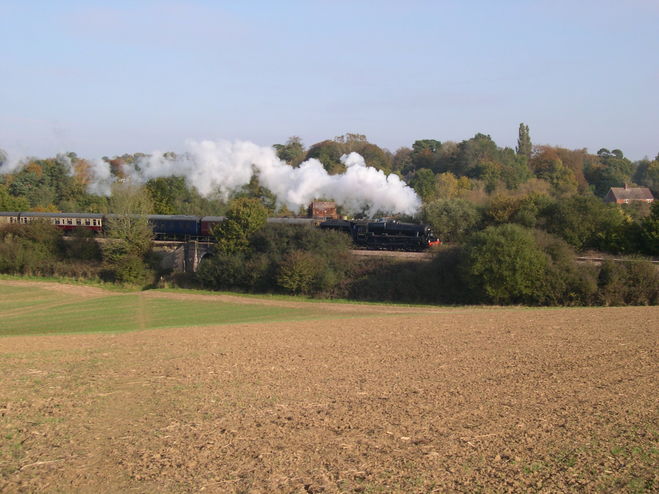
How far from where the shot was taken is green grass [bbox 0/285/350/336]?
3067 cm

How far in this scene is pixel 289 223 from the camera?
51156 millimetres

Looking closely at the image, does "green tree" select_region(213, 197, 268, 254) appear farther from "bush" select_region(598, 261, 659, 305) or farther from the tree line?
"bush" select_region(598, 261, 659, 305)

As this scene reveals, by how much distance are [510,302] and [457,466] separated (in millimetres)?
32718

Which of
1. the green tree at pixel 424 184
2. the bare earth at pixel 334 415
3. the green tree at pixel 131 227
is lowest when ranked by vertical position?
the bare earth at pixel 334 415

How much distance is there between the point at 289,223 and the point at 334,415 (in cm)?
3909

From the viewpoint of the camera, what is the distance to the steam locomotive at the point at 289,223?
158 feet

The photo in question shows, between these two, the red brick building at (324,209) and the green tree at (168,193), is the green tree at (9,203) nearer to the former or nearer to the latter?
the green tree at (168,193)

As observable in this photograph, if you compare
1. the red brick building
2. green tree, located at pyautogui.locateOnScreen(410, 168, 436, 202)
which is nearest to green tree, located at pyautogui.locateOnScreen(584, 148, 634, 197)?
green tree, located at pyautogui.locateOnScreen(410, 168, 436, 202)

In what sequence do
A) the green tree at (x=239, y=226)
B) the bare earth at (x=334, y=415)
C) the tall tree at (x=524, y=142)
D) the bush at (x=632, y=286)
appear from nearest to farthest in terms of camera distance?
the bare earth at (x=334, y=415) → the bush at (x=632, y=286) → the green tree at (x=239, y=226) → the tall tree at (x=524, y=142)

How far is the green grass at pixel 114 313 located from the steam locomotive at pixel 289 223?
10935 millimetres

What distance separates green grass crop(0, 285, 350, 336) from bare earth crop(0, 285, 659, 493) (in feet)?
27.2

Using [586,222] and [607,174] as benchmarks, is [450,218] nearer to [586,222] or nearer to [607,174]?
[586,222]

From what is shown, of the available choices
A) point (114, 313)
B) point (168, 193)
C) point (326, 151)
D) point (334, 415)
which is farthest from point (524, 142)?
point (334, 415)

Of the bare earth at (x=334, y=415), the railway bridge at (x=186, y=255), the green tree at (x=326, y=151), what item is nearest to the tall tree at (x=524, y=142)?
the green tree at (x=326, y=151)
